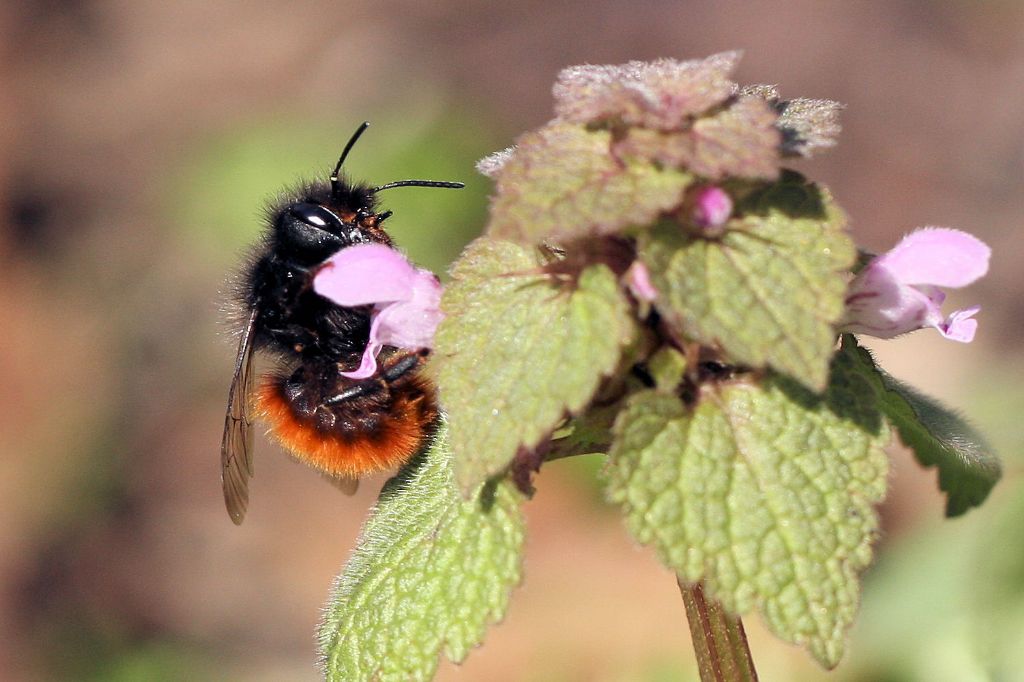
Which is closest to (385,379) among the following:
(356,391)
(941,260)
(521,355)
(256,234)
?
(356,391)

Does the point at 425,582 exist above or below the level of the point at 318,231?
below

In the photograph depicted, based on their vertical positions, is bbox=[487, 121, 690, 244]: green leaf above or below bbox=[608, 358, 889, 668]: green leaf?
above

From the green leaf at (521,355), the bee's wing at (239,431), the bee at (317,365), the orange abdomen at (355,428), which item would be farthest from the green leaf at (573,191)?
the bee's wing at (239,431)

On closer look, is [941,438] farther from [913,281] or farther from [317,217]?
[317,217]

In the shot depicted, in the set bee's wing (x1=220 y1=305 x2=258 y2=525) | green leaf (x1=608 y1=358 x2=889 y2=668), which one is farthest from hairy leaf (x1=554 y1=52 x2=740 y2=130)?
bee's wing (x1=220 y1=305 x2=258 y2=525)

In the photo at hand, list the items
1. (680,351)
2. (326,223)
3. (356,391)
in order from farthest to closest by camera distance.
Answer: (356,391), (326,223), (680,351)

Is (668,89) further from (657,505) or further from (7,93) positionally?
(7,93)

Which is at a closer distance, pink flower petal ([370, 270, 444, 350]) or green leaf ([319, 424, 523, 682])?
green leaf ([319, 424, 523, 682])

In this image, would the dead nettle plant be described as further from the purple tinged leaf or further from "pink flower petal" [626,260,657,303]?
the purple tinged leaf
